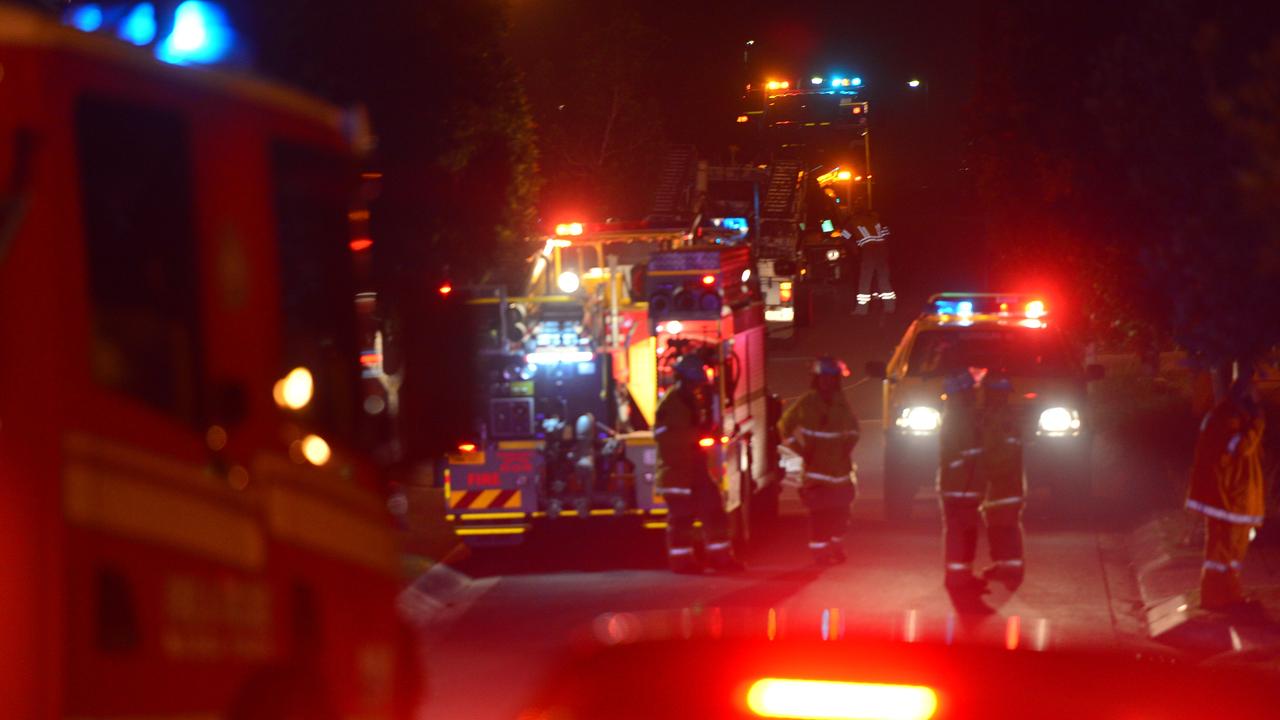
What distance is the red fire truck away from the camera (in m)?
4.33

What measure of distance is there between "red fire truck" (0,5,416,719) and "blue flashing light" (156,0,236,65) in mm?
210

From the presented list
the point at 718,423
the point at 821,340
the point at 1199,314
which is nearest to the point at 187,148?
the point at 1199,314

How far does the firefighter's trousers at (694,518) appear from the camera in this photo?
13.3m

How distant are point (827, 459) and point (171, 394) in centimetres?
956

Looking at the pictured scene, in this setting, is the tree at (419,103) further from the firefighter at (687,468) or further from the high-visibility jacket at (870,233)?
the high-visibility jacket at (870,233)

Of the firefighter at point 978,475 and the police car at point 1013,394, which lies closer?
the firefighter at point 978,475

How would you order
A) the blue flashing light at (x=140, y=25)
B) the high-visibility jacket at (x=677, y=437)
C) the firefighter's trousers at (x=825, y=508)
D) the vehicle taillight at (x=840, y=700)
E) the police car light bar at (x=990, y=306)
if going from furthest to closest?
the police car light bar at (x=990, y=306)
the firefighter's trousers at (x=825, y=508)
the high-visibility jacket at (x=677, y=437)
the blue flashing light at (x=140, y=25)
the vehicle taillight at (x=840, y=700)

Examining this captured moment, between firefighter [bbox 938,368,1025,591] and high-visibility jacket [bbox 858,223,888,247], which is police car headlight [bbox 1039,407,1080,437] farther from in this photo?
high-visibility jacket [bbox 858,223,888,247]

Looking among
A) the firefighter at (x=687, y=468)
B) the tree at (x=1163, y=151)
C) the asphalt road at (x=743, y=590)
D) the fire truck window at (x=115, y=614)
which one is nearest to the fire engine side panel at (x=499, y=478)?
the asphalt road at (x=743, y=590)

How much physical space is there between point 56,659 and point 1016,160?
547 inches

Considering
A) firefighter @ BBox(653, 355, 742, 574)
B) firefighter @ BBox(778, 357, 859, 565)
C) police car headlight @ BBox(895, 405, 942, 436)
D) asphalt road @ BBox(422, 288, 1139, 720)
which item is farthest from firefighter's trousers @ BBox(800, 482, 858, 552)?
police car headlight @ BBox(895, 405, 942, 436)

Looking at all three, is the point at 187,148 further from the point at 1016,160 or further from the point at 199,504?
the point at 1016,160

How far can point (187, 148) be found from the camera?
5.04 m

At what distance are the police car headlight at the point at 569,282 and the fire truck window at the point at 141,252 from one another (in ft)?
35.0
